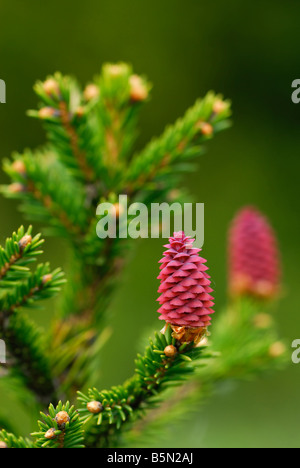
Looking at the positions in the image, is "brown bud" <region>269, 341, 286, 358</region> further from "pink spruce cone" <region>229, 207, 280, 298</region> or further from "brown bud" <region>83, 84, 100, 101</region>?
"brown bud" <region>83, 84, 100, 101</region>

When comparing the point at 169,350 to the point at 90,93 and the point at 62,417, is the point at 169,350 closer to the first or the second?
the point at 62,417

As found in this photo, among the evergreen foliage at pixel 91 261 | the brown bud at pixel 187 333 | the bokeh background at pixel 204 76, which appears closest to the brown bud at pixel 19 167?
the evergreen foliage at pixel 91 261

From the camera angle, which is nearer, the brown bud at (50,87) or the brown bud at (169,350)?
the brown bud at (169,350)

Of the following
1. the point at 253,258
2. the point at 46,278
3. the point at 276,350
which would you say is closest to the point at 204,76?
the point at 253,258

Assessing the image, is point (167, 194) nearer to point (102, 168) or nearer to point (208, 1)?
point (102, 168)

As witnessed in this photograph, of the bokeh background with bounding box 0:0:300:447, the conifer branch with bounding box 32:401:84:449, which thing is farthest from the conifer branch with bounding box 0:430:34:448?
the bokeh background with bounding box 0:0:300:447

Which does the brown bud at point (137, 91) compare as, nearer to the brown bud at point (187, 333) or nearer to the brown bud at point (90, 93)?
the brown bud at point (90, 93)
